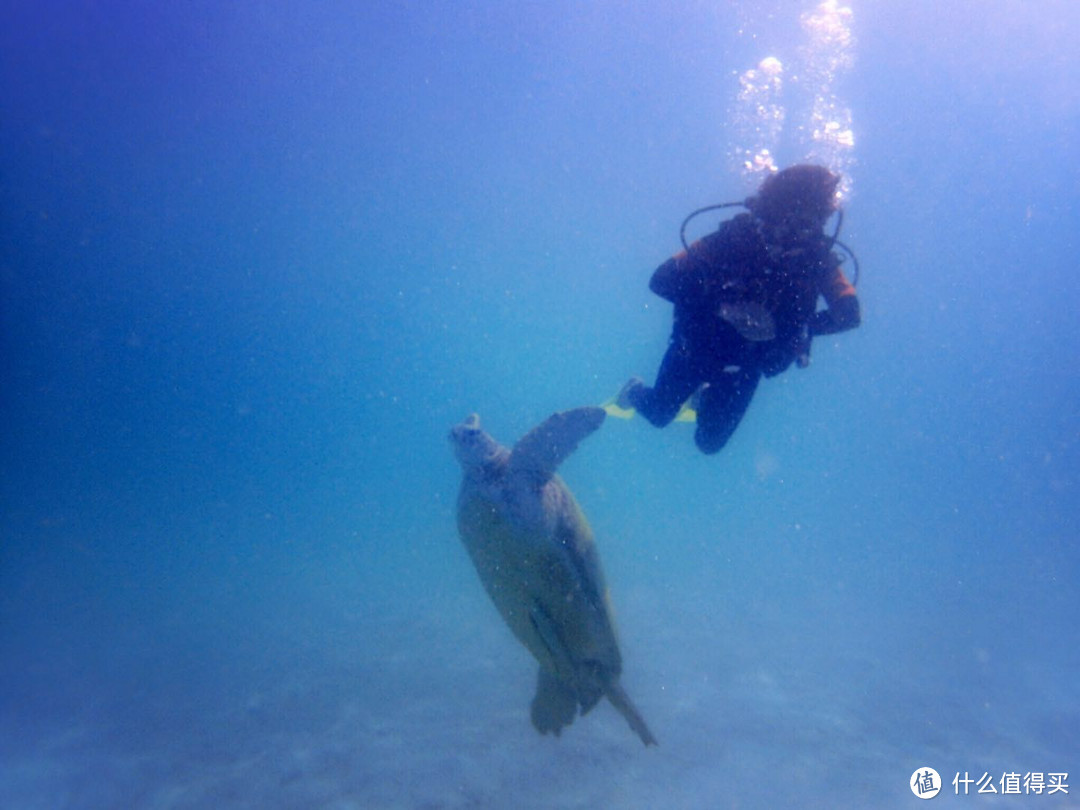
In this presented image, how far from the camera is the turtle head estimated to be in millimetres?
4902

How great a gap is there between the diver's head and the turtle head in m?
2.87

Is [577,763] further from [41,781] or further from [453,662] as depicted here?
[41,781]

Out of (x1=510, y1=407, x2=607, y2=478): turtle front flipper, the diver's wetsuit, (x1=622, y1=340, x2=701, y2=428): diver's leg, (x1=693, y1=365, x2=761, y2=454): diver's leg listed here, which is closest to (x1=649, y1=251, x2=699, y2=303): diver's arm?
the diver's wetsuit

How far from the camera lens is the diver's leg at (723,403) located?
5.05 m

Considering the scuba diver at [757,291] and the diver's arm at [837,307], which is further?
the diver's arm at [837,307]

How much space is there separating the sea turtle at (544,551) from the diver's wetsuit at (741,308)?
1.14 m

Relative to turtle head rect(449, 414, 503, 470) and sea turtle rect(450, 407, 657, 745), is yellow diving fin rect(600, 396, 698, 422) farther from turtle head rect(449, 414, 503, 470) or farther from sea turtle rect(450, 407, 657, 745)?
turtle head rect(449, 414, 503, 470)

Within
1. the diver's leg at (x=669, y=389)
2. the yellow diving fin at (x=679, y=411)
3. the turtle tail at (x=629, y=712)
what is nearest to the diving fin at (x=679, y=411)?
the yellow diving fin at (x=679, y=411)

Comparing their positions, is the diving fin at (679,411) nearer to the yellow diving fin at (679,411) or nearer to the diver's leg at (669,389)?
the yellow diving fin at (679,411)

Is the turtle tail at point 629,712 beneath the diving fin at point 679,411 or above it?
beneath

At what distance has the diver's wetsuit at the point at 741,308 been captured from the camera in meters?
4.25

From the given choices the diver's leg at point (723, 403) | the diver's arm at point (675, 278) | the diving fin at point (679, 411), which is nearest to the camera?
the diver's arm at point (675, 278)

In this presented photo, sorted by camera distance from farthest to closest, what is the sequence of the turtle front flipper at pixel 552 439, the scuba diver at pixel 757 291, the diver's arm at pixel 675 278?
the turtle front flipper at pixel 552 439
the diver's arm at pixel 675 278
the scuba diver at pixel 757 291

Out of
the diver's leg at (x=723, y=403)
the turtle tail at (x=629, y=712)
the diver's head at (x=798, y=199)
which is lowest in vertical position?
the turtle tail at (x=629, y=712)
